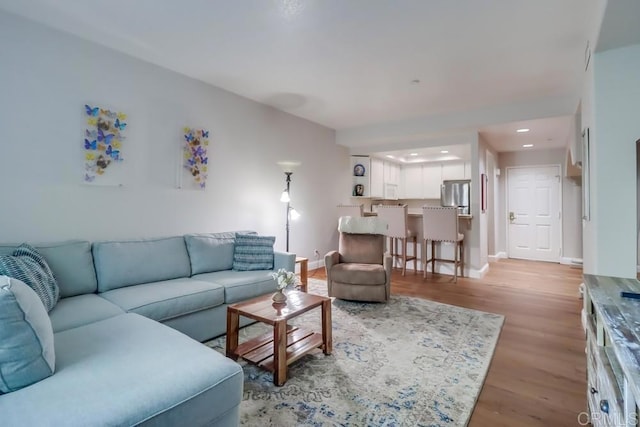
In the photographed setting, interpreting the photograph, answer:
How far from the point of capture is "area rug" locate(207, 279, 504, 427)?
66.7 inches

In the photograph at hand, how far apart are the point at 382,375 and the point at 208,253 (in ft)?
6.57

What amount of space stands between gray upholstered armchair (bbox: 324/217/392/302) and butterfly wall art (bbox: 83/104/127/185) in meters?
2.35

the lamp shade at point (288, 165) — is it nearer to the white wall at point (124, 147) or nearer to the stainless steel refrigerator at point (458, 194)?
the white wall at point (124, 147)

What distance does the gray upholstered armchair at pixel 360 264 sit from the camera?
346 centimetres

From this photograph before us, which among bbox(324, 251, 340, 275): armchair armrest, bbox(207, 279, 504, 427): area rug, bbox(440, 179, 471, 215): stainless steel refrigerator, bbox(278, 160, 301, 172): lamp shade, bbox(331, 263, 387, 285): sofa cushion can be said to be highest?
bbox(278, 160, 301, 172): lamp shade

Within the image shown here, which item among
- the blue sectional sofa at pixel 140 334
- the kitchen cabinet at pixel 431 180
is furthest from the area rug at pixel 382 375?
the kitchen cabinet at pixel 431 180

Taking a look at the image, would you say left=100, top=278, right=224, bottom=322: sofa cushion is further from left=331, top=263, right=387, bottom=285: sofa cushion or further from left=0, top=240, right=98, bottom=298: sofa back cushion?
left=331, top=263, right=387, bottom=285: sofa cushion

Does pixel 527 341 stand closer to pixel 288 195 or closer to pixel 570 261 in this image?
pixel 288 195

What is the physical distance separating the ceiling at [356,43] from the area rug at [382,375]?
255cm

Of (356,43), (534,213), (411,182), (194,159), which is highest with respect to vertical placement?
(356,43)

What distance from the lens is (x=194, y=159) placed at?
355cm

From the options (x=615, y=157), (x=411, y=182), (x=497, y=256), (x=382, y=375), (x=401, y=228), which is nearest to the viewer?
(x=382, y=375)

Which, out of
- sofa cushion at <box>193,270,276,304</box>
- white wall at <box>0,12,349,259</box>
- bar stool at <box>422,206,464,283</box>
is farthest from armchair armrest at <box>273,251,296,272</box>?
bar stool at <box>422,206,464,283</box>

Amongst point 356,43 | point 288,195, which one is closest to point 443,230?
point 288,195
